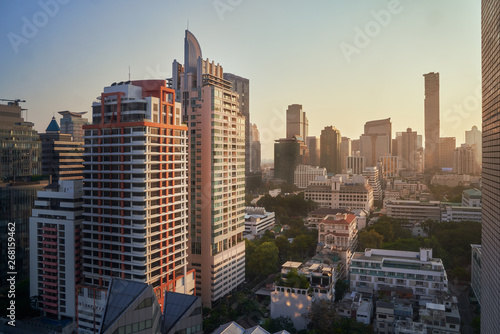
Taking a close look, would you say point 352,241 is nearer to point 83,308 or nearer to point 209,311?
point 209,311

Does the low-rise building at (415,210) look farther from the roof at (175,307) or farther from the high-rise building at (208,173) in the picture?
the roof at (175,307)

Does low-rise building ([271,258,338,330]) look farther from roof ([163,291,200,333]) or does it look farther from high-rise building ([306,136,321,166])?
high-rise building ([306,136,321,166])

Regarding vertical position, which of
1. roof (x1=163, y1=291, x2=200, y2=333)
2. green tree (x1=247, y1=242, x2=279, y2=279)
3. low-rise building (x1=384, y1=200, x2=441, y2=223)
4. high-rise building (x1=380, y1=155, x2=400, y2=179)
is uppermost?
high-rise building (x1=380, y1=155, x2=400, y2=179)

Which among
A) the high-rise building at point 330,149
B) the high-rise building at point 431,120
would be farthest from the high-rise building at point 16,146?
the high-rise building at point 431,120

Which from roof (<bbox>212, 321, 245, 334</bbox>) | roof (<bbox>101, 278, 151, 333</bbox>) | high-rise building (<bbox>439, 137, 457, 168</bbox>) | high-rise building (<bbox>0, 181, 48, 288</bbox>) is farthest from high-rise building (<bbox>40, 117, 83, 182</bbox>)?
high-rise building (<bbox>439, 137, 457, 168</bbox>)

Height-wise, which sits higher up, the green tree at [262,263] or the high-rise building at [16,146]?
the high-rise building at [16,146]
